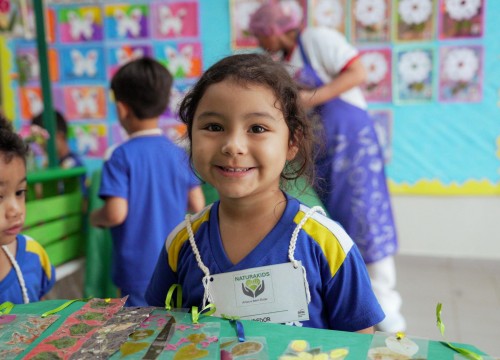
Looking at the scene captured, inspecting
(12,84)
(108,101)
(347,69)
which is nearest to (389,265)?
(347,69)

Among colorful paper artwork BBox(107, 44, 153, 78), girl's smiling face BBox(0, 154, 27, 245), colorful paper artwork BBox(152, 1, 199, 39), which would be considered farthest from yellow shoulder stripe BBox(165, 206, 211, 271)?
colorful paper artwork BBox(107, 44, 153, 78)

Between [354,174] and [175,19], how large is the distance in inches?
83.3

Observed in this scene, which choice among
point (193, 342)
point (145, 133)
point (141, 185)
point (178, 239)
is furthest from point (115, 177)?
point (193, 342)

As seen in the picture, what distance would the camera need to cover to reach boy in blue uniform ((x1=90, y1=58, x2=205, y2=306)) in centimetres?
169

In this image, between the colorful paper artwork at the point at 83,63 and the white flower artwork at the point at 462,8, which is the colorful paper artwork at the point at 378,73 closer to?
the white flower artwork at the point at 462,8

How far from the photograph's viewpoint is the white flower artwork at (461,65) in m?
3.10

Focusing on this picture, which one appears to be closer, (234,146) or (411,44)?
(234,146)

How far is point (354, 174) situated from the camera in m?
2.03

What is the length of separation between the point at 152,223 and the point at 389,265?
3.53 feet

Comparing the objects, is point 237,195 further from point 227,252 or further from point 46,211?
point 46,211

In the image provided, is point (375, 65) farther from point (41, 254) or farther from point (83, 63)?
point (41, 254)

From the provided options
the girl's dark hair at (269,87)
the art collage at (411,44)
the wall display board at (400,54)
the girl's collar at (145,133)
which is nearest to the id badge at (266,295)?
the girl's dark hair at (269,87)

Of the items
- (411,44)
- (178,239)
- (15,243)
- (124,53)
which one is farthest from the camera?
(124,53)

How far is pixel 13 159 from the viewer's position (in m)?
1.08
